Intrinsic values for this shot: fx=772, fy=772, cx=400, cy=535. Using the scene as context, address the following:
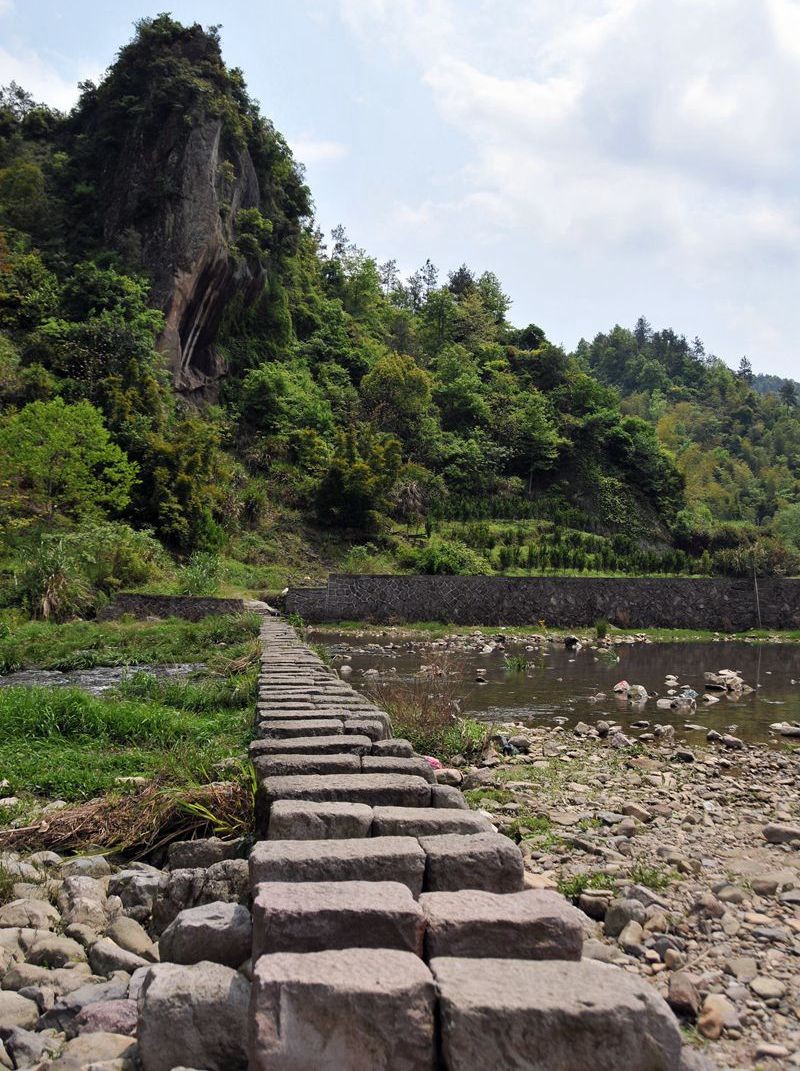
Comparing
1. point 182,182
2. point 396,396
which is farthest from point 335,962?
point 396,396

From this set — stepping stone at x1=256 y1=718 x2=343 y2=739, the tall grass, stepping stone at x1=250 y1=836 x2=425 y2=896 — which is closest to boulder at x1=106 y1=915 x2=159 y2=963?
stepping stone at x1=250 y1=836 x2=425 y2=896

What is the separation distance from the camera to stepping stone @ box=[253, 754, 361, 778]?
150 inches

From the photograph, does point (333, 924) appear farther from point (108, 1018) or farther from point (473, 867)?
point (108, 1018)

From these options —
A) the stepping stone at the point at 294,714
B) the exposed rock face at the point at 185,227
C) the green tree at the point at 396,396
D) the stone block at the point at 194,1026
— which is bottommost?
the stone block at the point at 194,1026

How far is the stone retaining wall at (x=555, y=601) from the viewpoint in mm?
24578

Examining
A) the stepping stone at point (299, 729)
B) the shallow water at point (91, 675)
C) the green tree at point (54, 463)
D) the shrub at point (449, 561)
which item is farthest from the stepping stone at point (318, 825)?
the shrub at point (449, 561)

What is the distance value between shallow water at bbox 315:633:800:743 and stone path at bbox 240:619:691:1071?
750cm

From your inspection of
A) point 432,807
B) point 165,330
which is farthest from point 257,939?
point 165,330

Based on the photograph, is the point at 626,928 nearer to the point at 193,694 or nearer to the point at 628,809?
the point at 628,809

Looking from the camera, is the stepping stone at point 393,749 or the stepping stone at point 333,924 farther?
the stepping stone at point 393,749

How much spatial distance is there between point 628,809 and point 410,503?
32.0m

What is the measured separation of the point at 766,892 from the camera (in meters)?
4.47

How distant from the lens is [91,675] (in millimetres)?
11539

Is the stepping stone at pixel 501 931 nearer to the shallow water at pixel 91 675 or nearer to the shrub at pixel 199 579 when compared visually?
the shallow water at pixel 91 675
